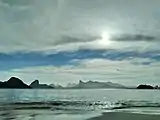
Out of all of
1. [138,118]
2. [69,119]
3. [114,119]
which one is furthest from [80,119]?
[138,118]

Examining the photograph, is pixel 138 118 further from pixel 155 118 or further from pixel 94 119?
pixel 94 119

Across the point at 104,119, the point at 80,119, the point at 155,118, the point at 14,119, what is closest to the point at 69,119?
the point at 80,119

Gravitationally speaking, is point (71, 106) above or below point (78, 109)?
above

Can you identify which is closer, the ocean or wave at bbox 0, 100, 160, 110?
the ocean

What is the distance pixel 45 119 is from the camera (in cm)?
2483

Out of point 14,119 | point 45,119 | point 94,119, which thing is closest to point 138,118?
point 94,119

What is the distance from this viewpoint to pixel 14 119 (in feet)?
82.5

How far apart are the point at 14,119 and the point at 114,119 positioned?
834cm

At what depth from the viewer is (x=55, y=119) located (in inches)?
983

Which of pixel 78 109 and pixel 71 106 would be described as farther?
pixel 71 106

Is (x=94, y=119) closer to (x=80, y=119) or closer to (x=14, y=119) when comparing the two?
(x=80, y=119)

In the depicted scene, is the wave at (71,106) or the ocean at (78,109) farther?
the wave at (71,106)

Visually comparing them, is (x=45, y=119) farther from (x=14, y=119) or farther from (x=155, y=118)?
(x=155, y=118)

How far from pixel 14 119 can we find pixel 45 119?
8.71 feet
